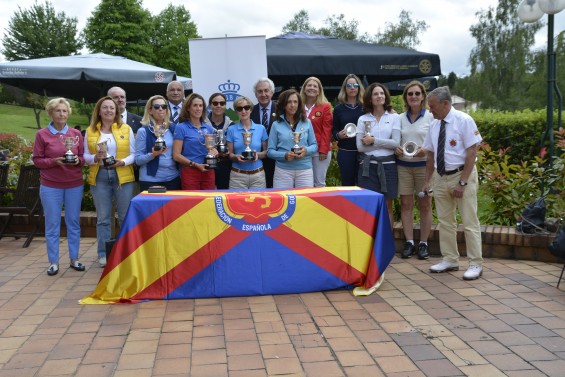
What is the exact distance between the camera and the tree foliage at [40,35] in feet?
170

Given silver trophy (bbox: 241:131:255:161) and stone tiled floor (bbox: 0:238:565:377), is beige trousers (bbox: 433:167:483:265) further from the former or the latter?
silver trophy (bbox: 241:131:255:161)

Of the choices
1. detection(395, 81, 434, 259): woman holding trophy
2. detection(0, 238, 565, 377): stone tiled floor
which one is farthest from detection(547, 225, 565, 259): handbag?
detection(395, 81, 434, 259): woman holding trophy

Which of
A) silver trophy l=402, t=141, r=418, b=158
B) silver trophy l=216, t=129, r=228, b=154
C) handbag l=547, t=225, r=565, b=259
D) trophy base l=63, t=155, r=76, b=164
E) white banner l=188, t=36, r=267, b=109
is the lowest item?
handbag l=547, t=225, r=565, b=259

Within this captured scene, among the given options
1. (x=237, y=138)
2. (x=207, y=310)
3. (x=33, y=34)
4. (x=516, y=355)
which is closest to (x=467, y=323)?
(x=516, y=355)

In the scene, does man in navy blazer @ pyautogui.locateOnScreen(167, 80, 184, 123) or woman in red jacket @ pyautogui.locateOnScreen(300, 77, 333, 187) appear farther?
man in navy blazer @ pyautogui.locateOnScreen(167, 80, 184, 123)

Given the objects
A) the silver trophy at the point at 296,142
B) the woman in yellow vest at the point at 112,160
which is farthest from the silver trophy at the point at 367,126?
the woman in yellow vest at the point at 112,160

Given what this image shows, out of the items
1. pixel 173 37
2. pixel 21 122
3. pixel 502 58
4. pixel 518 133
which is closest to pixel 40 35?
pixel 173 37

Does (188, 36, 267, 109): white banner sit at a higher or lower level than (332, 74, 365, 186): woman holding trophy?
higher

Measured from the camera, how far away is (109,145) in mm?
5664

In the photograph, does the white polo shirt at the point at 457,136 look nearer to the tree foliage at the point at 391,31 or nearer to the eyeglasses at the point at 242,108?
the eyeglasses at the point at 242,108

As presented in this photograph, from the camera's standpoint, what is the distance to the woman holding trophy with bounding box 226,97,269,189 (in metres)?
5.82

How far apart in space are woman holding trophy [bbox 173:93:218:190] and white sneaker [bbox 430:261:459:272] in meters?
2.39

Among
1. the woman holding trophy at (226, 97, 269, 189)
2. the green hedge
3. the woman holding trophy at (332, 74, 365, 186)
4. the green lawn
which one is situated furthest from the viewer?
the green lawn

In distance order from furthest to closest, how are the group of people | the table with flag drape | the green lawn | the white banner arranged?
the green lawn < the white banner < the group of people < the table with flag drape
